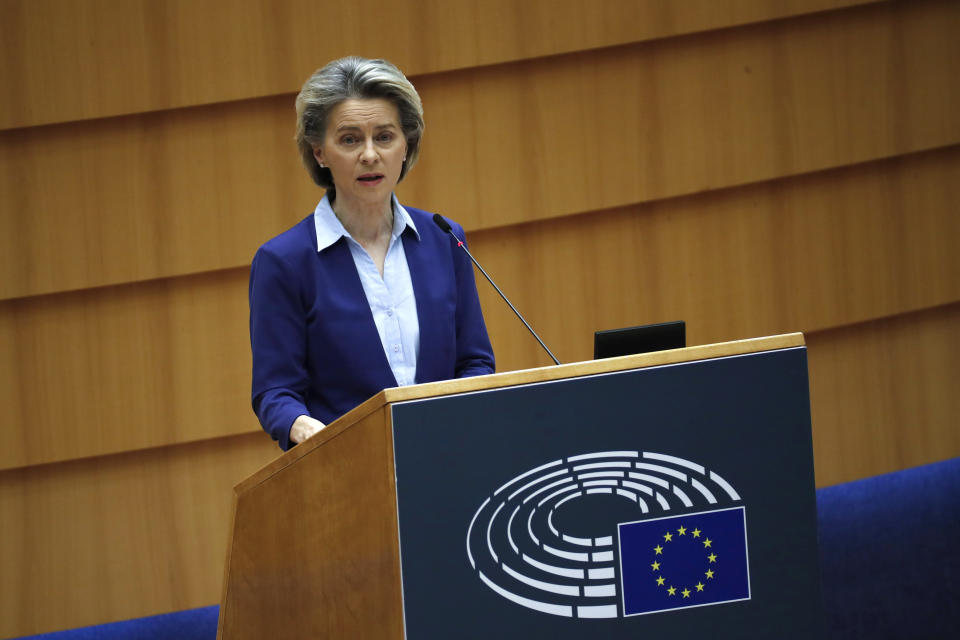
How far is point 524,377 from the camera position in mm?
1302

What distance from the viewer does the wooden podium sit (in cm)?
127

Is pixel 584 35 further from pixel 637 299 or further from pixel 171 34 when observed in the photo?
pixel 171 34

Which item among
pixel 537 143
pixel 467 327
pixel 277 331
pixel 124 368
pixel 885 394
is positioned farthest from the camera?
pixel 885 394

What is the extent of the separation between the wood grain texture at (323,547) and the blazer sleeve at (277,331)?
0.92 feet

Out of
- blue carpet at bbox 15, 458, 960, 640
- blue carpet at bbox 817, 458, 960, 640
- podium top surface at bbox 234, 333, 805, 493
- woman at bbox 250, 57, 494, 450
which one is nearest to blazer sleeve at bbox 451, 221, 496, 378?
woman at bbox 250, 57, 494, 450

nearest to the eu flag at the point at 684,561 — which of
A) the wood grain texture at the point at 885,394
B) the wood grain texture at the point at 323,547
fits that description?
the wood grain texture at the point at 323,547

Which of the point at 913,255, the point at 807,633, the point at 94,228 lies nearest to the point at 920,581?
the point at 913,255

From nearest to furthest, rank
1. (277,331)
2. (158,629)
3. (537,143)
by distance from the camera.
Result: (277,331) → (537,143) → (158,629)

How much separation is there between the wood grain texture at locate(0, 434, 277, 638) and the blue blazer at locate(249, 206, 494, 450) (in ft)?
3.77

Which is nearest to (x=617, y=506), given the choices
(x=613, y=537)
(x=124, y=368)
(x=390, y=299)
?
(x=613, y=537)

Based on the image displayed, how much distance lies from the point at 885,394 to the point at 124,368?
2.29 m

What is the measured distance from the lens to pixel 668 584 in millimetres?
1342

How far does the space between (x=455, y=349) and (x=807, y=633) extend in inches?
30.8

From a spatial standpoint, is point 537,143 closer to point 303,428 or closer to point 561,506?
point 303,428
